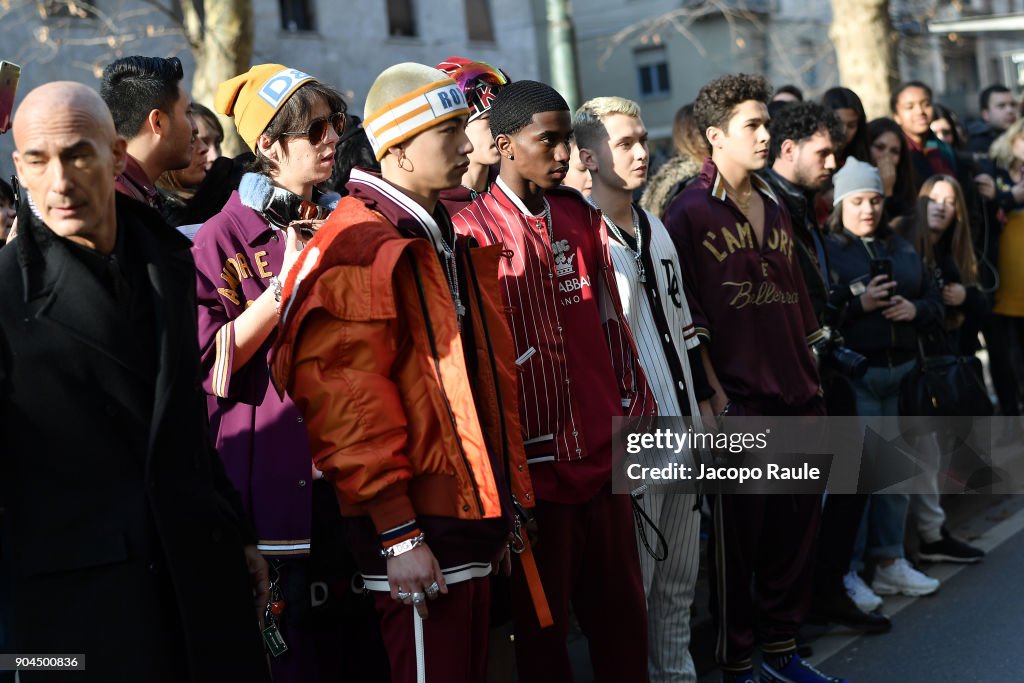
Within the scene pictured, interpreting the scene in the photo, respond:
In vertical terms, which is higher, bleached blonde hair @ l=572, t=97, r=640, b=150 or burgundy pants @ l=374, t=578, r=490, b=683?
bleached blonde hair @ l=572, t=97, r=640, b=150

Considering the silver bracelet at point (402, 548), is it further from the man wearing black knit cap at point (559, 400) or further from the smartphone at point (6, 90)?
the smartphone at point (6, 90)

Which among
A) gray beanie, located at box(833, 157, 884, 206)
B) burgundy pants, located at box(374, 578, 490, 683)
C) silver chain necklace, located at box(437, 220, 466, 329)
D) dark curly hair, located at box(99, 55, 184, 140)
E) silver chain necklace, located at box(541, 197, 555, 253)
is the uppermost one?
dark curly hair, located at box(99, 55, 184, 140)

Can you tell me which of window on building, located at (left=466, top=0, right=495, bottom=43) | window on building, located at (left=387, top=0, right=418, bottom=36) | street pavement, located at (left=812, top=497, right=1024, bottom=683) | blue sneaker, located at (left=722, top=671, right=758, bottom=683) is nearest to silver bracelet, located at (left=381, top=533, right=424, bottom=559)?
blue sneaker, located at (left=722, top=671, right=758, bottom=683)

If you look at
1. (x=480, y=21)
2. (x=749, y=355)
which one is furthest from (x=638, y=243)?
(x=480, y=21)

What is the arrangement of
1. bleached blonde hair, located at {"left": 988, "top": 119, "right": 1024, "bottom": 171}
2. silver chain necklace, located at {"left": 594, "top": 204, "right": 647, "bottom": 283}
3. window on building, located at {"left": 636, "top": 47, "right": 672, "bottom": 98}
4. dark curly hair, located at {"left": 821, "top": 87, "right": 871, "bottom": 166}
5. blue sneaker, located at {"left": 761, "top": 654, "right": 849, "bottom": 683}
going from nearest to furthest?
silver chain necklace, located at {"left": 594, "top": 204, "right": 647, "bottom": 283} < blue sneaker, located at {"left": 761, "top": 654, "right": 849, "bottom": 683} < dark curly hair, located at {"left": 821, "top": 87, "right": 871, "bottom": 166} < bleached blonde hair, located at {"left": 988, "top": 119, "right": 1024, "bottom": 171} < window on building, located at {"left": 636, "top": 47, "right": 672, "bottom": 98}

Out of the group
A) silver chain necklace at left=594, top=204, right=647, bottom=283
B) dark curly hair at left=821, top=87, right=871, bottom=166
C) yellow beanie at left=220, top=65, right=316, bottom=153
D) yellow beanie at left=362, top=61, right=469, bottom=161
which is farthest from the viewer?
dark curly hair at left=821, top=87, right=871, bottom=166

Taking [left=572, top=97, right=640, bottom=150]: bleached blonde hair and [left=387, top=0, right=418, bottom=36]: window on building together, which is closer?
[left=572, top=97, right=640, bottom=150]: bleached blonde hair

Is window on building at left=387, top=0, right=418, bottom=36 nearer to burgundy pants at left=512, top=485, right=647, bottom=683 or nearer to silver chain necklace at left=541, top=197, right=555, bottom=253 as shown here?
silver chain necklace at left=541, top=197, right=555, bottom=253

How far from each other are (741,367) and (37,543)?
119 inches

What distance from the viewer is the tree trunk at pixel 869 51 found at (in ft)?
41.6

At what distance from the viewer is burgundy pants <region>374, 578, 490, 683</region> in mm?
3199

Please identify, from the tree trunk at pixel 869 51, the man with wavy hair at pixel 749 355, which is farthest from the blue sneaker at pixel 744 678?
the tree trunk at pixel 869 51

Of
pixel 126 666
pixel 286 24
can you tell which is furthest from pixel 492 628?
pixel 286 24

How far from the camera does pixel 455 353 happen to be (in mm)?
3219
